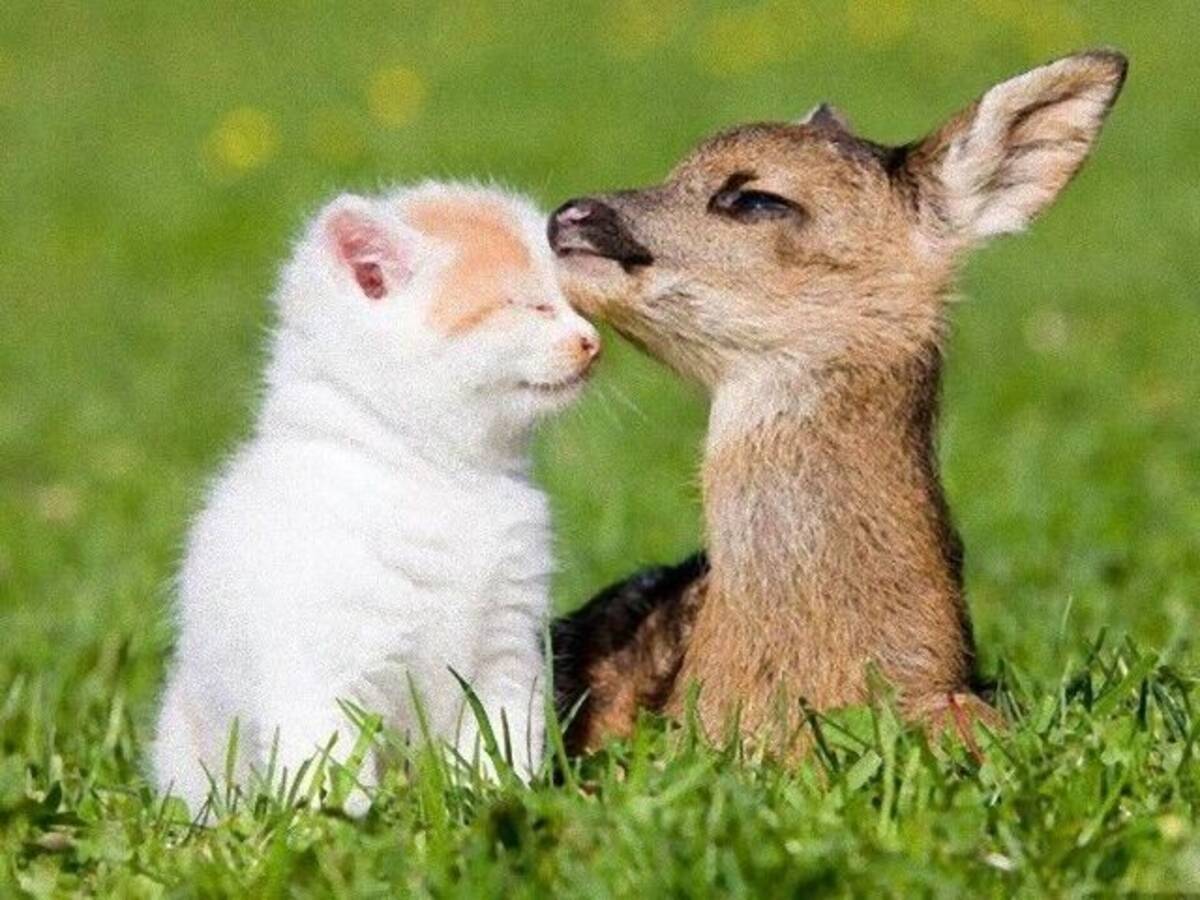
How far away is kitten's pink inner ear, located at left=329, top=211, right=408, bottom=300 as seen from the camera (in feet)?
17.2

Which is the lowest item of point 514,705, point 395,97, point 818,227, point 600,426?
point 600,426

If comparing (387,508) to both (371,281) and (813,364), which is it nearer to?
(371,281)

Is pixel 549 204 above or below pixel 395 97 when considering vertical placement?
below

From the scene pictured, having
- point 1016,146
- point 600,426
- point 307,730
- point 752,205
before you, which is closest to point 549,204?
point 600,426

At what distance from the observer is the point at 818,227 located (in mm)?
5602

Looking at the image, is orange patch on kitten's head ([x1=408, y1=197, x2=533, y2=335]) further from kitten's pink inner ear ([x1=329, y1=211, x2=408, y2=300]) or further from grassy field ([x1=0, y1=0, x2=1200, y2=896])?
grassy field ([x1=0, y1=0, x2=1200, y2=896])

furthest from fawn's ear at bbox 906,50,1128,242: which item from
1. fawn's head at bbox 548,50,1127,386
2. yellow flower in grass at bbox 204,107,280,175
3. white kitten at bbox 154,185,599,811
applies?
yellow flower in grass at bbox 204,107,280,175

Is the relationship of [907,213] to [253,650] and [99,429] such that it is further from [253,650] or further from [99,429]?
[99,429]

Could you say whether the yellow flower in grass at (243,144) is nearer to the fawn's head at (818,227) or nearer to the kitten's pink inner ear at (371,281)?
the fawn's head at (818,227)

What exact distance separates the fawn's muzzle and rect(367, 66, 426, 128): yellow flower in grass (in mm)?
13834

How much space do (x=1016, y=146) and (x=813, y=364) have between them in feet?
2.59

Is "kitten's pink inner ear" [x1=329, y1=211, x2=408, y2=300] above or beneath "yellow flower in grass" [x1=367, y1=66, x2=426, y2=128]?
beneath

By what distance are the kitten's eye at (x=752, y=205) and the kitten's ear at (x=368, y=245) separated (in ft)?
2.46

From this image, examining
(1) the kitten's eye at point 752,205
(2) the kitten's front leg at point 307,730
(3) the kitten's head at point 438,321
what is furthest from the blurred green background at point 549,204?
(2) the kitten's front leg at point 307,730
